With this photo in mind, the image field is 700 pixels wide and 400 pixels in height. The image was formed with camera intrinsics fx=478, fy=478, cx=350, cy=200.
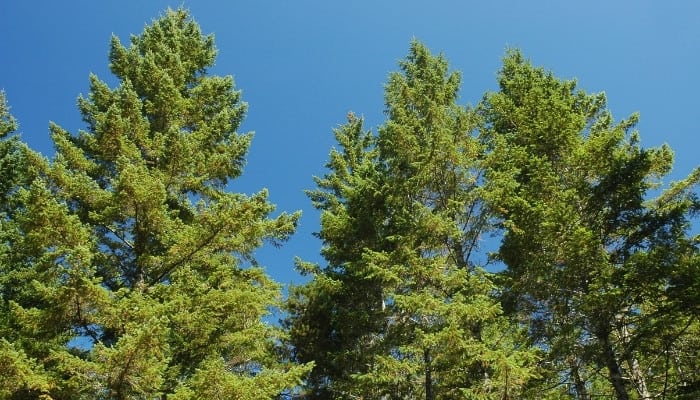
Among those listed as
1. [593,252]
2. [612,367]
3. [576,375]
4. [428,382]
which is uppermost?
[593,252]

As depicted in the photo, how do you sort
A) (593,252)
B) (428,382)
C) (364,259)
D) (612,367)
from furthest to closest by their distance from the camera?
(364,259)
(428,382)
(593,252)
(612,367)

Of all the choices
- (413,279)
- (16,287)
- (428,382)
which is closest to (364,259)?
(413,279)

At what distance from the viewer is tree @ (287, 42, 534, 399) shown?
10.3 metres

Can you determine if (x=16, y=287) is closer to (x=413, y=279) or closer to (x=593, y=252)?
(x=413, y=279)

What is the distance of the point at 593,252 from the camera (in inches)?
391

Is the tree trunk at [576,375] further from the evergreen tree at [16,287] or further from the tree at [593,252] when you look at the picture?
the evergreen tree at [16,287]

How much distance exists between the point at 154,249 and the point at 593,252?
9.34m

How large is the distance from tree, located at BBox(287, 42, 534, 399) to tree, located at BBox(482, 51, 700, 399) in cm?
100

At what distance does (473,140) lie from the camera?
14.1m

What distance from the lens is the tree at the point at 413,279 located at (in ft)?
33.9

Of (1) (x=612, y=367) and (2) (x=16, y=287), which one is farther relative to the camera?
(2) (x=16, y=287)

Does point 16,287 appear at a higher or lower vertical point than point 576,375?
higher

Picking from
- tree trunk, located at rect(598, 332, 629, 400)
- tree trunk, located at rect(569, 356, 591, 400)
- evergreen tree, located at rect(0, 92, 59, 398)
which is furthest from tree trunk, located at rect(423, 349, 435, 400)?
evergreen tree, located at rect(0, 92, 59, 398)

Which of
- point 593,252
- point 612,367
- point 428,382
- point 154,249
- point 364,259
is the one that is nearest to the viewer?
point 612,367
